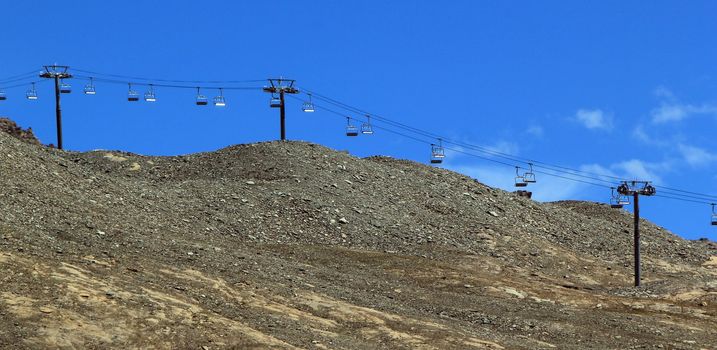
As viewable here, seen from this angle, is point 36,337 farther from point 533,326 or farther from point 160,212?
point 160,212

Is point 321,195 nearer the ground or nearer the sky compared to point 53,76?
nearer the ground

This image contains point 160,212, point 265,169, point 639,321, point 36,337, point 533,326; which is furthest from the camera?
point 265,169

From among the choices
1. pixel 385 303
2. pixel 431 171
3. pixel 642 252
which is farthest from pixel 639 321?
pixel 431 171

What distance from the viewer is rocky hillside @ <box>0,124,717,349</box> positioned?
1275 inches

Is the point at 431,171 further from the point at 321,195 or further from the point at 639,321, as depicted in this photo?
the point at 639,321

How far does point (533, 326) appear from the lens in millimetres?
39969

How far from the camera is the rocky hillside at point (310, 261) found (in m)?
32.4

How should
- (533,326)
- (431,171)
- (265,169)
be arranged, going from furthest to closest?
(431,171) < (265,169) < (533,326)

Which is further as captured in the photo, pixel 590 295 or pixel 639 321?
pixel 590 295

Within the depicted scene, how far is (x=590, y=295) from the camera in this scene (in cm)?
4903

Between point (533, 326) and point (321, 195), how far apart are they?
25974 millimetres

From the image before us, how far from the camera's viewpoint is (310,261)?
49938mm

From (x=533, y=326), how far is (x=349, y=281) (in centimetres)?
899

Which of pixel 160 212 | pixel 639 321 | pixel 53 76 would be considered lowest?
pixel 639 321
